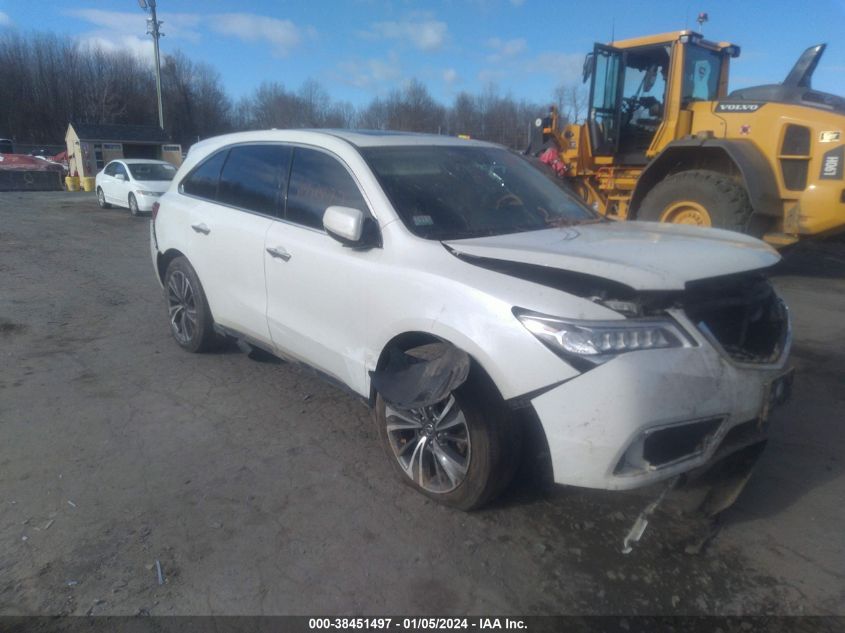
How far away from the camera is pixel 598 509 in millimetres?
3246

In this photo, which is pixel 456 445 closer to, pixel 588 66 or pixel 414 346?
pixel 414 346

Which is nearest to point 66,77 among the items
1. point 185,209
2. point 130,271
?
point 130,271

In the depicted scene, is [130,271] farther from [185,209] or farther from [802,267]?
[802,267]

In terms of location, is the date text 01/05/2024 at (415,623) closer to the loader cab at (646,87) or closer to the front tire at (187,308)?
the front tire at (187,308)

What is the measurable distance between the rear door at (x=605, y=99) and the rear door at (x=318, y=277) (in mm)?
7045

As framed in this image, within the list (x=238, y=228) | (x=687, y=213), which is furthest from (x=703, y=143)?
(x=238, y=228)

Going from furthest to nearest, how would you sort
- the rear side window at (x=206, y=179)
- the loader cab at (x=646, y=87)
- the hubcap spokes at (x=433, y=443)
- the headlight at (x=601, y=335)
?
the loader cab at (x=646, y=87) < the rear side window at (x=206, y=179) < the hubcap spokes at (x=433, y=443) < the headlight at (x=601, y=335)

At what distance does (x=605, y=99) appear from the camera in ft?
32.5

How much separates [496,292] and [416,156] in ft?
4.82

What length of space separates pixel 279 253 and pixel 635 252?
7.07 ft

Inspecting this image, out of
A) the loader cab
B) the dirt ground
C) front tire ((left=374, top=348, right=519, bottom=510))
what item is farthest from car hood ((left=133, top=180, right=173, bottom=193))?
front tire ((left=374, top=348, right=519, bottom=510))

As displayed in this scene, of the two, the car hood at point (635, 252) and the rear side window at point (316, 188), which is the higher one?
the rear side window at point (316, 188)

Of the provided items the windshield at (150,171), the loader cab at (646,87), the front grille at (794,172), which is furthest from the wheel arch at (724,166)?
the windshield at (150,171)

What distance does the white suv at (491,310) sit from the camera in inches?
103
